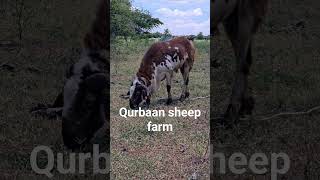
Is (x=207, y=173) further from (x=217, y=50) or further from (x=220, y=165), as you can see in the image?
(x=217, y=50)

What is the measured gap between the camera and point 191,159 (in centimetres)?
586

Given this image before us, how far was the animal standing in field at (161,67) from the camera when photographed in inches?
232

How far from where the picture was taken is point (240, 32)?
6.70m

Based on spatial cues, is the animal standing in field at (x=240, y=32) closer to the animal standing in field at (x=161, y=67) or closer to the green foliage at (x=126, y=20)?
the animal standing in field at (x=161, y=67)

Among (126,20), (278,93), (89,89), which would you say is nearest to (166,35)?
(126,20)

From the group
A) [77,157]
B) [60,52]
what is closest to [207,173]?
[77,157]

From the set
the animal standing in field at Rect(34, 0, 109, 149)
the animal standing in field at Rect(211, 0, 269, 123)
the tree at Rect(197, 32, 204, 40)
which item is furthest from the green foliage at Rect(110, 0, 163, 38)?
the animal standing in field at Rect(211, 0, 269, 123)

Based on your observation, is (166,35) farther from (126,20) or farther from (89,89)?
(89,89)

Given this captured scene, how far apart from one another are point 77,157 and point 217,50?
74.8 inches

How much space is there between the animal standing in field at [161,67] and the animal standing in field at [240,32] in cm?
59

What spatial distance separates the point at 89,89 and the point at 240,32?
1.83 meters

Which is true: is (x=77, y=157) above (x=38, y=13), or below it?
below

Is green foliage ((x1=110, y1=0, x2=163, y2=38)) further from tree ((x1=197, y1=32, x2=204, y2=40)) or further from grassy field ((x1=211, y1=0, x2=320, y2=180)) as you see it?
grassy field ((x1=211, y1=0, x2=320, y2=180))

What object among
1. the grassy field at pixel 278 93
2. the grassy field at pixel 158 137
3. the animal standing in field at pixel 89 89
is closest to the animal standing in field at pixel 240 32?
the grassy field at pixel 278 93
